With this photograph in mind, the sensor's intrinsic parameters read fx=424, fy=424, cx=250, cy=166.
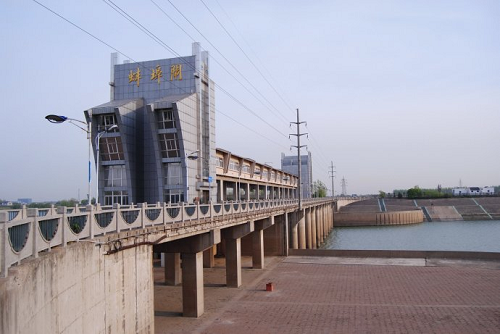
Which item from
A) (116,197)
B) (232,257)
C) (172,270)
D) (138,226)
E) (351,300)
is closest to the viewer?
(138,226)

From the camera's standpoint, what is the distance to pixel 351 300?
76.7ft

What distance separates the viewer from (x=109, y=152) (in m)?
45.2

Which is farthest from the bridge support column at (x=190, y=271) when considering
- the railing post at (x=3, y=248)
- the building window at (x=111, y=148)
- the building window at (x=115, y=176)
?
the building window at (x=115, y=176)

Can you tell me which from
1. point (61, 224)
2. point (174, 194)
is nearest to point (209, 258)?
point (174, 194)

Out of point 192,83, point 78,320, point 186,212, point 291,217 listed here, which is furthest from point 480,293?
point 192,83

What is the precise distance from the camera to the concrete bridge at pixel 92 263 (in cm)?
800

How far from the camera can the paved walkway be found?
1884cm

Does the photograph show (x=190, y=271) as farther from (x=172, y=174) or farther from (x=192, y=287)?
(x=172, y=174)

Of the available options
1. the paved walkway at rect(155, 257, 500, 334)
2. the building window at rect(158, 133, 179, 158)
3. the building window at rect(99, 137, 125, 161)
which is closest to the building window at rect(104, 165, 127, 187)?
the building window at rect(99, 137, 125, 161)

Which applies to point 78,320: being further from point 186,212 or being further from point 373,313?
point 373,313

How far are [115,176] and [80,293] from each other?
36541 mm

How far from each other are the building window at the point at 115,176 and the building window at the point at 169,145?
4.72 meters

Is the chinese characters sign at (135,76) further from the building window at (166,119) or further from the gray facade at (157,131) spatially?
the building window at (166,119)

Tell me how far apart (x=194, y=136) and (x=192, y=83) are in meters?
6.07
